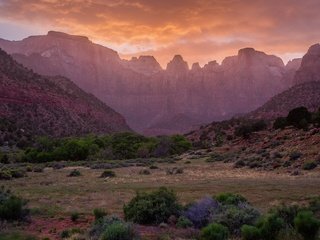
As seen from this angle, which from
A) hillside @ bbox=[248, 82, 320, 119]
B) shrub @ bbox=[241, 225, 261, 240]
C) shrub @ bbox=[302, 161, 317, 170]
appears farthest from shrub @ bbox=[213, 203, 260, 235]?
hillside @ bbox=[248, 82, 320, 119]

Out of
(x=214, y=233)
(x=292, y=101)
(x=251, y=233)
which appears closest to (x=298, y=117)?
(x=251, y=233)

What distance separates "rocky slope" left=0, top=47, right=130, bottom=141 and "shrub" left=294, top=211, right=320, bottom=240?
71.3 metres

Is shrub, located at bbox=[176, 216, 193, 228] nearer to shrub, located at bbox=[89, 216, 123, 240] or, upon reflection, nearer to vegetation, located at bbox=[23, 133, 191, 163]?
shrub, located at bbox=[89, 216, 123, 240]

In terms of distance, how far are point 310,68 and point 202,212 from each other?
551 ft

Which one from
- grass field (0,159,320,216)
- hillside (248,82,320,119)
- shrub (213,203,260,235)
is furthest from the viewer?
hillside (248,82,320,119)

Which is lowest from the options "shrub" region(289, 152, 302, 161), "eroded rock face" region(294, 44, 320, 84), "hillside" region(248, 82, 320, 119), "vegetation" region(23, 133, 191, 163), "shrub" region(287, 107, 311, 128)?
"vegetation" region(23, 133, 191, 163)

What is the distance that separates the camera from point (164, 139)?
72.2 m

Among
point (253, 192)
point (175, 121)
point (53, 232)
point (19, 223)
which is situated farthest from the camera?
point (175, 121)

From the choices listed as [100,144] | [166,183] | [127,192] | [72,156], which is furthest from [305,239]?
[100,144]

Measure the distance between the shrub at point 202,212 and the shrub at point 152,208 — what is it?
730 millimetres

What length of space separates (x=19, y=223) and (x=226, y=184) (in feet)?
40.0

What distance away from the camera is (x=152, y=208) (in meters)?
16.4

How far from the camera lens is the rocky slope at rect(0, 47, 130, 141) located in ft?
279

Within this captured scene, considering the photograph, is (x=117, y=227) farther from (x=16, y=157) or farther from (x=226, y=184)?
(x=16, y=157)
